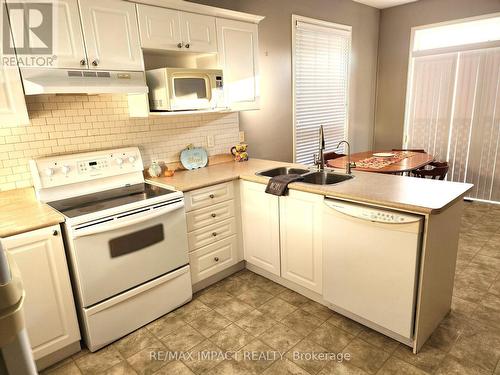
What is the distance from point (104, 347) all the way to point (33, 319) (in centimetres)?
49

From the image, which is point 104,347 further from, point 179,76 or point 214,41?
point 214,41

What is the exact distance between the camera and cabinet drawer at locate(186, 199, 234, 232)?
2594mm

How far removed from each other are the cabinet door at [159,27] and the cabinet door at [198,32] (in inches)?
2.3

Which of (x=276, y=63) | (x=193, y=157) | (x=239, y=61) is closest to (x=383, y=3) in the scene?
(x=276, y=63)

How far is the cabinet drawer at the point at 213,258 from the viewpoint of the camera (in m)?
2.67

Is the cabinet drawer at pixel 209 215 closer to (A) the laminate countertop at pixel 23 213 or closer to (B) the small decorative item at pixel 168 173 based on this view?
(B) the small decorative item at pixel 168 173

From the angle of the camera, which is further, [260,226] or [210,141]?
[210,141]

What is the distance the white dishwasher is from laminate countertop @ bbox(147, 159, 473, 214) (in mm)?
63

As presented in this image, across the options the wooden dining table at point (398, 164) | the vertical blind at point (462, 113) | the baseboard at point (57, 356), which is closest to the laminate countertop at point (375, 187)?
the wooden dining table at point (398, 164)

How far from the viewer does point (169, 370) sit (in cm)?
196

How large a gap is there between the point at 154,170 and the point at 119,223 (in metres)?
0.86

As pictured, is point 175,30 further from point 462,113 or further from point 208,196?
point 462,113

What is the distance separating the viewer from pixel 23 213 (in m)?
1.99

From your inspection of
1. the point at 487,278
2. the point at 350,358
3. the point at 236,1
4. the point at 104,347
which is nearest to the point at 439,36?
the point at 236,1
